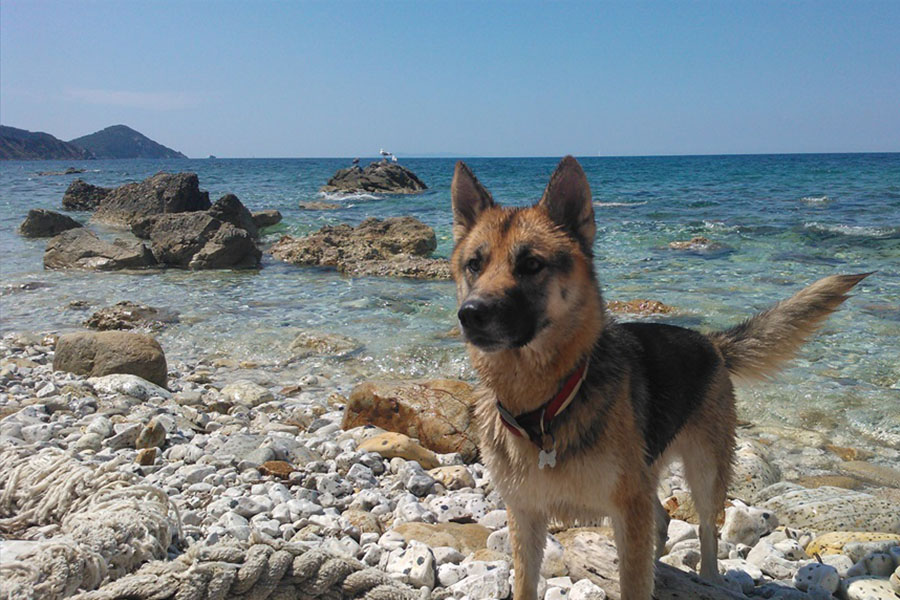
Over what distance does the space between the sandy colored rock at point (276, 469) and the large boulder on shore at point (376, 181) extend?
40053 mm

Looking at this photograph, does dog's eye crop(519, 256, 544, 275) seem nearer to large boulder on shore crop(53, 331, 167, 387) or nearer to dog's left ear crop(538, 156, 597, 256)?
dog's left ear crop(538, 156, 597, 256)

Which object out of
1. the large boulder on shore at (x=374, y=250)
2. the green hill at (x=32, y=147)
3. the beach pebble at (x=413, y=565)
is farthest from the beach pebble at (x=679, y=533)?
the green hill at (x=32, y=147)

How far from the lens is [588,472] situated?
3.03 m

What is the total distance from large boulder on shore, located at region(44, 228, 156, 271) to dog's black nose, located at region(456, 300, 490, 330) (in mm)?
17173

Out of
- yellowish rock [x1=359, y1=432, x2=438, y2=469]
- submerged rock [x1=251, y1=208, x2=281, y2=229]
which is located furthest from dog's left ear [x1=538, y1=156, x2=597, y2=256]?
submerged rock [x1=251, y1=208, x2=281, y2=229]

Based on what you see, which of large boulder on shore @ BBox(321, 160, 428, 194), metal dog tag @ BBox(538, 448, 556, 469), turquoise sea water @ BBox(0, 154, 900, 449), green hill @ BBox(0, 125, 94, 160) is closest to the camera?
metal dog tag @ BBox(538, 448, 556, 469)

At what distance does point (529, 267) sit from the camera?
328 cm

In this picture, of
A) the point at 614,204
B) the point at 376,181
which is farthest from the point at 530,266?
the point at 376,181

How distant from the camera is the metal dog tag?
120 inches

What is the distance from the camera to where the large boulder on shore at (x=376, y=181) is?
4459 cm

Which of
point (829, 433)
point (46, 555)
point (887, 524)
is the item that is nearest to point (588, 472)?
point (46, 555)

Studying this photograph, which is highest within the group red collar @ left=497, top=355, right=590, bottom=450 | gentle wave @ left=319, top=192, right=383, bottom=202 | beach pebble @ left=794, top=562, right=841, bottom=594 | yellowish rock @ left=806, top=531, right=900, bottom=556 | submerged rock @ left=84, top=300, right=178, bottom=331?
red collar @ left=497, top=355, right=590, bottom=450

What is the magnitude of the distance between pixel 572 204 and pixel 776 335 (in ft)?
5.87

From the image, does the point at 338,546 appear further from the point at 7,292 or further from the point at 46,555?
the point at 7,292
